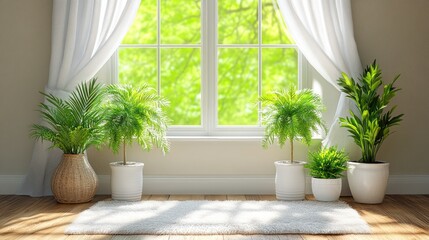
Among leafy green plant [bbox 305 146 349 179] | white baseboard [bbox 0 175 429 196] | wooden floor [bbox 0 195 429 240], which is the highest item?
leafy green plant [bbox 305 146 349 179]

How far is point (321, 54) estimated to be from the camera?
5.55 meters

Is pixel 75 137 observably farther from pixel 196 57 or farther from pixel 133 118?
pixel 196 57

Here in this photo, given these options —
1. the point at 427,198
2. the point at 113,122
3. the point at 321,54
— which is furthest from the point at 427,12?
the point at 113,122

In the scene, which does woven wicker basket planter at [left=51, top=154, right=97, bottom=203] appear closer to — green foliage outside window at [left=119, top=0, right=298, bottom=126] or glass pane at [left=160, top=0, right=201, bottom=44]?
green foliage outside window at [left=119, top=0, right=298, bottom=126]

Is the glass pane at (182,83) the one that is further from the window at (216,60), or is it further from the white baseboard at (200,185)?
the white baseboard at (200,185)

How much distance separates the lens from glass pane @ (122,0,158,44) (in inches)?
232

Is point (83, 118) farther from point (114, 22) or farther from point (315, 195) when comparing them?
point (315, 195)

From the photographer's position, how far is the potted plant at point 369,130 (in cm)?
517

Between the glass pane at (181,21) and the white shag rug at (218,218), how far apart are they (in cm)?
155

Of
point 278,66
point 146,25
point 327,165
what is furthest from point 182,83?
point 327,165

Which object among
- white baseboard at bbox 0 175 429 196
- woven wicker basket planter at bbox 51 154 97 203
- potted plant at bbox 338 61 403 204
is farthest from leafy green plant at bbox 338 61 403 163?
woven wicker basket planter at bbox 51 154 97 203

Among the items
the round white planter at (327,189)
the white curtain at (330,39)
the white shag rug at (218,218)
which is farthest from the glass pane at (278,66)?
the white shag rug at (218,218)

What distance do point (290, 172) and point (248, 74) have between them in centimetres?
108

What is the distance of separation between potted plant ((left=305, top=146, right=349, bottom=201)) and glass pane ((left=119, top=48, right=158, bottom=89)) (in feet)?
5.31
